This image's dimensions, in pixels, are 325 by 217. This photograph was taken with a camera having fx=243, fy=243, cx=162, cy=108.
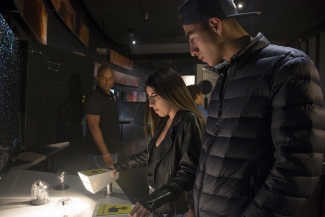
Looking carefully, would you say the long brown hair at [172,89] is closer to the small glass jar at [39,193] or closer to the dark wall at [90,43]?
the small glass jar at [39,193]

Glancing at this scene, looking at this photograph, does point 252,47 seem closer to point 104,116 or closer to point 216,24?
point 216,24

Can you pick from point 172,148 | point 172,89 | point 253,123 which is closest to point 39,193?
point 172,148

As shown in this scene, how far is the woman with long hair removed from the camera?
114 centimetres

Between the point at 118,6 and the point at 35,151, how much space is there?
384 cm

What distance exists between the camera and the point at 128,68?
31.3 feet

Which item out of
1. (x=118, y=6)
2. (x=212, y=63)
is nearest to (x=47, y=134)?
(x=212, y=63)

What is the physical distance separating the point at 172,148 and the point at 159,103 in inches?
10.8

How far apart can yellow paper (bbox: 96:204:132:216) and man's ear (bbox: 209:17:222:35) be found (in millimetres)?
935

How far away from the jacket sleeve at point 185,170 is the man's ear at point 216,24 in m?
0.50

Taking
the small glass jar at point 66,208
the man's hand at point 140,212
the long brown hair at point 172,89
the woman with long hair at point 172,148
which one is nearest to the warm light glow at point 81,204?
the small glass jar at point 66,208

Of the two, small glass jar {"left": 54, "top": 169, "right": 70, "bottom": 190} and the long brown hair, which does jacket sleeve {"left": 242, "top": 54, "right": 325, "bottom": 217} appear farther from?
small glass jar {"left": 54, "top": 169, "right": 70, "bottom": 190}

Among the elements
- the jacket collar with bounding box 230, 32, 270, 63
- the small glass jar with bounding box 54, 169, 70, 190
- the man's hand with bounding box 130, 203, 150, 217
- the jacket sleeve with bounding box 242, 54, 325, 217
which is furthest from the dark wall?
the jacket sleeve with bounding box 242, 54, 325, 217

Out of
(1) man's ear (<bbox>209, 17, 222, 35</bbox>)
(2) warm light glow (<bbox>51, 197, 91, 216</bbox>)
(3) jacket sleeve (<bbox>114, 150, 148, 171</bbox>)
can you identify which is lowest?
(2) warm light glow (<bbox>51, 197, 91, 216</bbox>)

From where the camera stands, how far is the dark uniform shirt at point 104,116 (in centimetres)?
231
